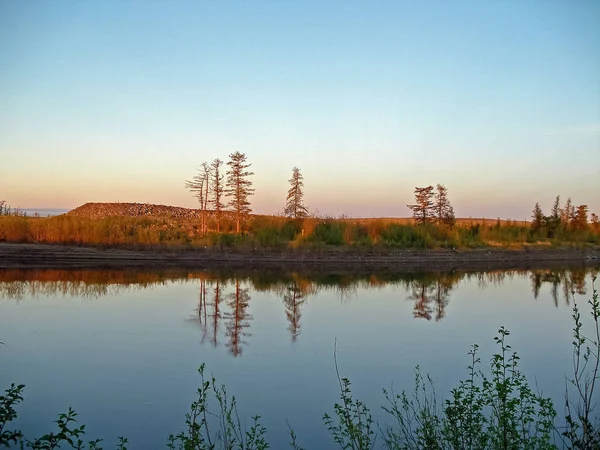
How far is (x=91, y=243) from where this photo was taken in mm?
24828

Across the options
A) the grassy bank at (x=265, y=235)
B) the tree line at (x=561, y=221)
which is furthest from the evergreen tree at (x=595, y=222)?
the grassy bank at (x=265, y=235)

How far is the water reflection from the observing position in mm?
10680

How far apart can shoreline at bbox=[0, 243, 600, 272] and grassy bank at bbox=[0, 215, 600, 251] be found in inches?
25.6

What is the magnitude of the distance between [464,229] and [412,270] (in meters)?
10.9

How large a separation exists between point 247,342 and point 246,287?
712 cm

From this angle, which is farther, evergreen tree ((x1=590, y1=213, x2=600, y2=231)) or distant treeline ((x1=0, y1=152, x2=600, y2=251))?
evergreen tree ((x1=590, y1=213, x2=600, y2=231))

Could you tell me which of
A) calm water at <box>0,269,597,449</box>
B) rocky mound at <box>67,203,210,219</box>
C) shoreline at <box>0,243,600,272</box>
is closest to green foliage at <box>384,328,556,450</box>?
calm water at <box>0,269,597,449</box>

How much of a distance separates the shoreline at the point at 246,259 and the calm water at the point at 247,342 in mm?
5287

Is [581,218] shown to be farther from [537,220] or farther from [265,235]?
[265,235]

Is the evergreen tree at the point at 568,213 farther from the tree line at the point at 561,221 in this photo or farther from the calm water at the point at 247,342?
the calm water at the point at 247,342

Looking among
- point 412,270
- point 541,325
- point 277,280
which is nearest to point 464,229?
point 412,270

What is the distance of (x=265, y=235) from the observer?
2620 cm

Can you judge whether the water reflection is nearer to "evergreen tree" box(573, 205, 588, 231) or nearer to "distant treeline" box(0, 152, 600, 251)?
"distant treeline" box(0, 152, 600, 251)

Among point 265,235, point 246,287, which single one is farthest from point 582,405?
point 265,235
